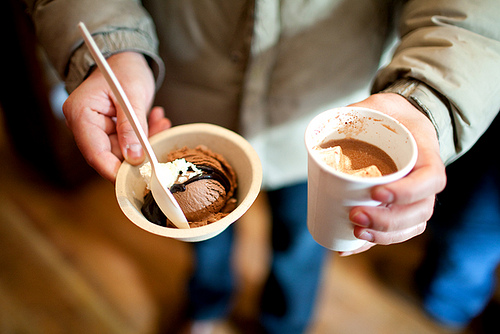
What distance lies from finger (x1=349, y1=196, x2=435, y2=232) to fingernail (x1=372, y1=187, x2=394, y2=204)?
3cm

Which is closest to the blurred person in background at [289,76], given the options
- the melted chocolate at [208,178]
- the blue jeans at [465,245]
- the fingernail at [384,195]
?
the fingernail at [384,195]

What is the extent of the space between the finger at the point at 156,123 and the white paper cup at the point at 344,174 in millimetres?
409

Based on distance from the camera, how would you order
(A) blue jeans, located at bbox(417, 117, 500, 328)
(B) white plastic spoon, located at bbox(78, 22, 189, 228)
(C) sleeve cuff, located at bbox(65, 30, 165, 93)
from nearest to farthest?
(B) white plastic spoon, located at bbox(78, 22, 189, 228) < (C) sleeve cuff, located at bbox(65, 30, 165, 93) < (A) blue jeans, located at bbox(417, 117, 500, 328)

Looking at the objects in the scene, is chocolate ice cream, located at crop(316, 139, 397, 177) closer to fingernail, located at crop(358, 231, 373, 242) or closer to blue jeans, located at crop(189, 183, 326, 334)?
fingernail, located at crop(358, 231, 373, 242)

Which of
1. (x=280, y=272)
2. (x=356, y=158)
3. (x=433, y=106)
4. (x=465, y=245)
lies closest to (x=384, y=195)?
(x=356, y=158)

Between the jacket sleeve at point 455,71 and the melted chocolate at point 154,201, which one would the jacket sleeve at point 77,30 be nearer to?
the melted chocolate at point 154,201

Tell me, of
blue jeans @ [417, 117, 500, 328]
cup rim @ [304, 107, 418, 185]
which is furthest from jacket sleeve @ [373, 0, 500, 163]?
blue jeans @ [417, 117, 500, 328]

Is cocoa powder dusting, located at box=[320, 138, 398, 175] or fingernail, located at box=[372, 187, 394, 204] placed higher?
fingernail, located at box=[372, 187, 394, 204]

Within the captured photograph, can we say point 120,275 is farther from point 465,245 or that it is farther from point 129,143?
point 465,245

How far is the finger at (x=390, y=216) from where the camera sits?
0.55 metres

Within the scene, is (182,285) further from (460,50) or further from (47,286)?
(460,50)

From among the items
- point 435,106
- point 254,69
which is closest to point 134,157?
point 254,69

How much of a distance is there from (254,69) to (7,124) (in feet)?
5.58

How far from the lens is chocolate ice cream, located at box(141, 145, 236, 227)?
71cm
